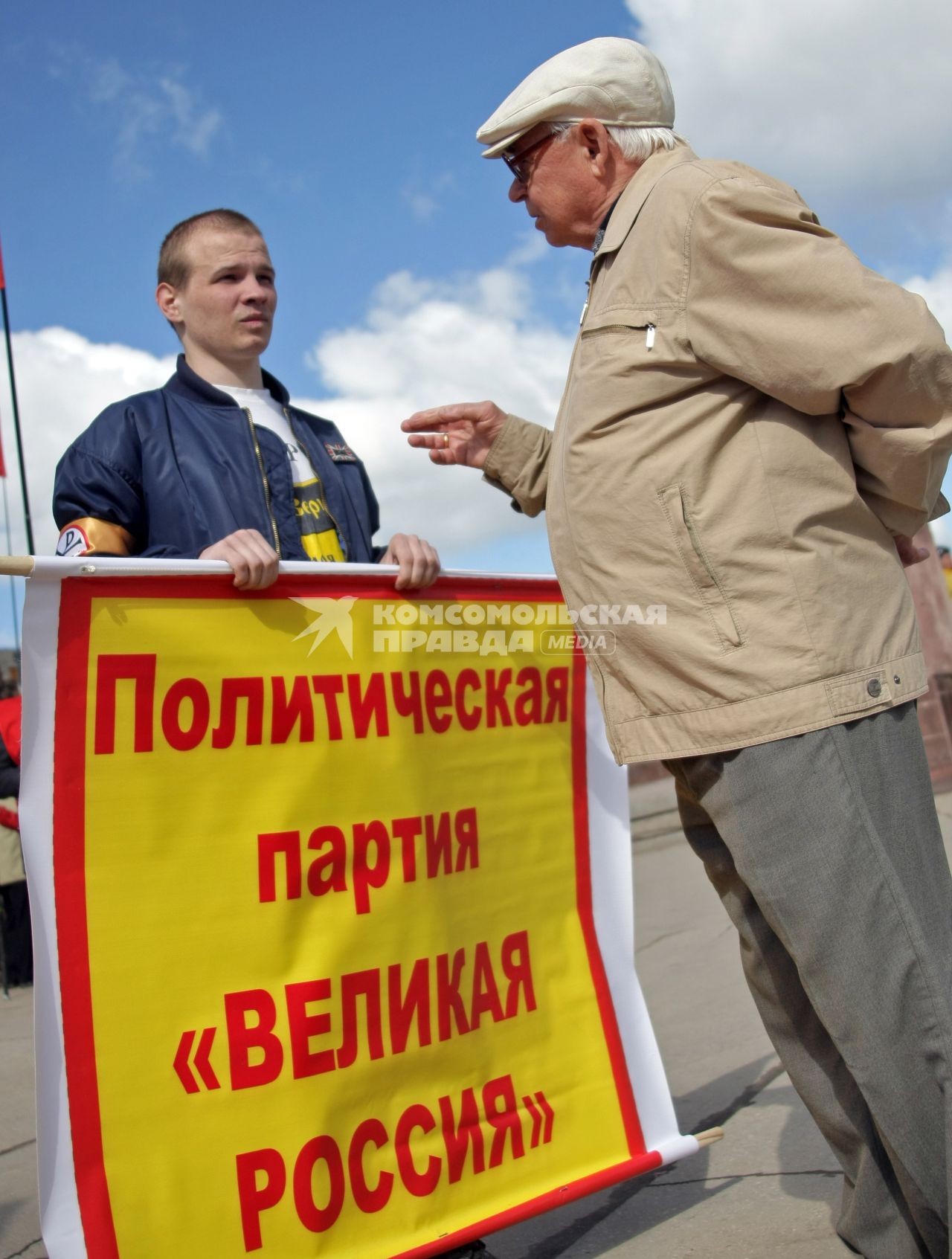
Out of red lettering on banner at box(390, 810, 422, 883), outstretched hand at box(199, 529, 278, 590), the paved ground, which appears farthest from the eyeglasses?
the paved ground

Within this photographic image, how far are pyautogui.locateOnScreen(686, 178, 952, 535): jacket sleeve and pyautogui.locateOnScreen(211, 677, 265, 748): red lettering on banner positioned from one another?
3.17 feet

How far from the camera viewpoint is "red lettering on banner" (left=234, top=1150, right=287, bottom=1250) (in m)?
1.97

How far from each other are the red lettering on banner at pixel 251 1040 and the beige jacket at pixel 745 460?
0.77 metres

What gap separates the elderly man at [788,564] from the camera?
177 centimetres

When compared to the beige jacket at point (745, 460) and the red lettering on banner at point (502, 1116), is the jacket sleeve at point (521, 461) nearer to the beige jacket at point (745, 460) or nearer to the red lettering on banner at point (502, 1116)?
the beige jacket at point (745, 460)

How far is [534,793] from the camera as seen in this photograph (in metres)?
Result: 2.59

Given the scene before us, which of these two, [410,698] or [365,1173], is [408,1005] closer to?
[365,1173]

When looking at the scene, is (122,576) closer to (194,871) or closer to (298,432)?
(194,871)

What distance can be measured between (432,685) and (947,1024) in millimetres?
1125

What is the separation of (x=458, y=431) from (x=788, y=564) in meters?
0.98

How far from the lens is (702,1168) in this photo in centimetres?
272

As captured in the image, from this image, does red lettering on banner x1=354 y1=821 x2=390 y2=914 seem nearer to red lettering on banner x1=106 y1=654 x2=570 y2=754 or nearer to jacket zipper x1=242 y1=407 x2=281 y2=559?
red lettering on banner x1=106 y1=654 x2=570 y2=754

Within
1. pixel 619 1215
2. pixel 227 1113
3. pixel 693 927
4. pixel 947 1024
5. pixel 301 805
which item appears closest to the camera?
pixel 947 1024

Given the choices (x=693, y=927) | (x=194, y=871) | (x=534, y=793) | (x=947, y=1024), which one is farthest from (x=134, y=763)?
(x=693, y=927)
